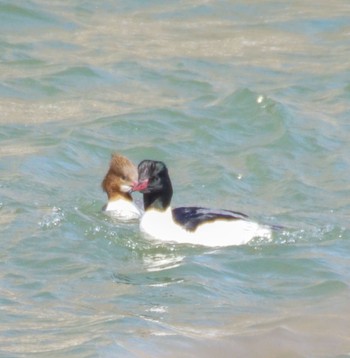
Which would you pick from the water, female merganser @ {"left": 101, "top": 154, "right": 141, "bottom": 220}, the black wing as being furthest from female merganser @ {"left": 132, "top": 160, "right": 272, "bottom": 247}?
female merganser @ {"left": 101, "top": 154, "right": 141, "bottom": 220}

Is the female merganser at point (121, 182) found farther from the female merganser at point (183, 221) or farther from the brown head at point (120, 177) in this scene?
the female merganser at point (183, 221)

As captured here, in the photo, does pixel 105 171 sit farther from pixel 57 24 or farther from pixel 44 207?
pixel 57 24

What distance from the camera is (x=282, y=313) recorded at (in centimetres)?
920

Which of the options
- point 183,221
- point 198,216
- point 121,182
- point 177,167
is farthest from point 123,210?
point 177,167

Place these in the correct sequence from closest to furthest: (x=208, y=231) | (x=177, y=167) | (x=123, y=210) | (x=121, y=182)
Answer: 1. (x=208, y=231)
2. (x=123, y=210)
3. (x=121, y=182)
4. (x=177, y=167)

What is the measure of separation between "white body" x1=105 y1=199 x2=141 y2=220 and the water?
0.20 metres

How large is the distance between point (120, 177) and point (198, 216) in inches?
57.0

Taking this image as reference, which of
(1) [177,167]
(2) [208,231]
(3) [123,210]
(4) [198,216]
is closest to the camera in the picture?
(2) [208,231]

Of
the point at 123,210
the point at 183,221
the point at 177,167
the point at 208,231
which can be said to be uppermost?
the point at 177,167

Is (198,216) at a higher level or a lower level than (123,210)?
lower

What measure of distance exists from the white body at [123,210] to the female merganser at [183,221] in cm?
57

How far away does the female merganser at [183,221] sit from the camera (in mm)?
11078

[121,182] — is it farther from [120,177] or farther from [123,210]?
[123,210]

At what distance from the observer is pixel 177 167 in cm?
1394
